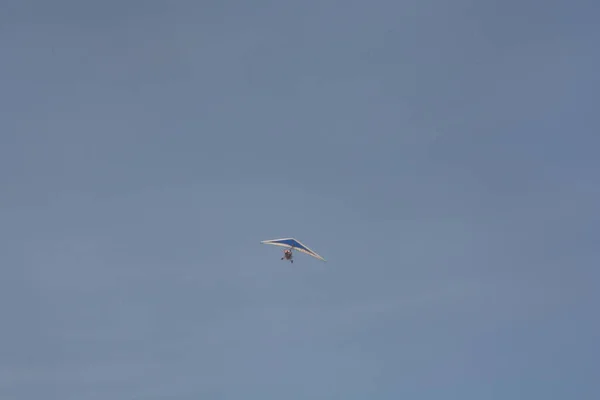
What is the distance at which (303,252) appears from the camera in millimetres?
137250

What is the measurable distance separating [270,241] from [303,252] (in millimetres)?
8235

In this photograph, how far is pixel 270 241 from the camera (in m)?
137
